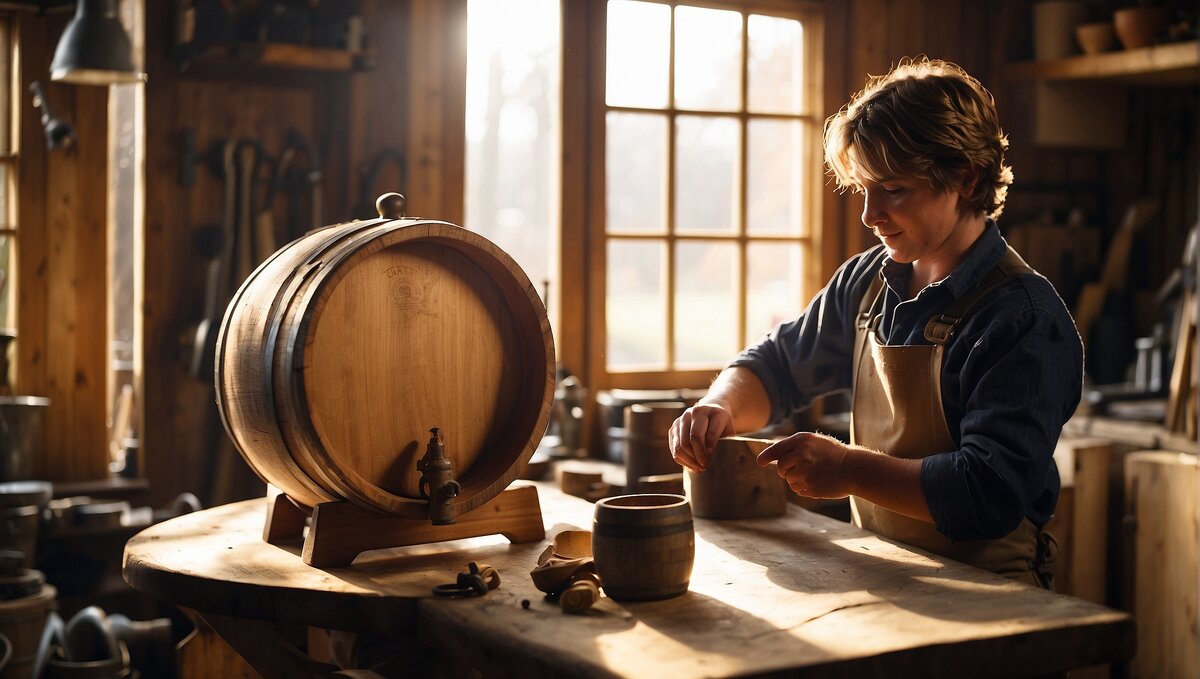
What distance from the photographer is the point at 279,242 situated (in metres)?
3.79

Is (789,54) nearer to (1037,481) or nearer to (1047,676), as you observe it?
(1037,481)

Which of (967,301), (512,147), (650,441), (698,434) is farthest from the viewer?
(512,147)

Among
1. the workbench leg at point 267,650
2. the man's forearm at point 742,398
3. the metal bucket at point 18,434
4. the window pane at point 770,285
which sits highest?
the window pane at point 770,285

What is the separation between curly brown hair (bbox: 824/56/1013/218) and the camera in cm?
204

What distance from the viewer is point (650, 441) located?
2689 mm

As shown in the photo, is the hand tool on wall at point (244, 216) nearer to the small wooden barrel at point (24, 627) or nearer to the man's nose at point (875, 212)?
the small wooden barrel at point (24, 627)

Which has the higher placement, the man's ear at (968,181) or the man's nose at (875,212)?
the man's ear at (968,181)

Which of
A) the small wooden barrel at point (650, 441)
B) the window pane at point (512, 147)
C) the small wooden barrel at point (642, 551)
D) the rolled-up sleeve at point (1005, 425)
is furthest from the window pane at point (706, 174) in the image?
the window pane at point (512, 147)

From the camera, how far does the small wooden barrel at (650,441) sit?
2676mm

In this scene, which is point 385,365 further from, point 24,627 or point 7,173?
point 7,173

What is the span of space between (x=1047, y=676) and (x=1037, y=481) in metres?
0.38

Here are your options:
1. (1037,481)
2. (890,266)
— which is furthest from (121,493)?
(1037,481)

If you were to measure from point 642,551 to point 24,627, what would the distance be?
7.56 feet

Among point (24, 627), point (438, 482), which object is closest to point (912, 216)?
point (438, 482)
